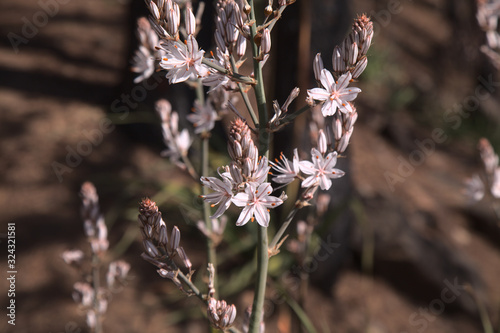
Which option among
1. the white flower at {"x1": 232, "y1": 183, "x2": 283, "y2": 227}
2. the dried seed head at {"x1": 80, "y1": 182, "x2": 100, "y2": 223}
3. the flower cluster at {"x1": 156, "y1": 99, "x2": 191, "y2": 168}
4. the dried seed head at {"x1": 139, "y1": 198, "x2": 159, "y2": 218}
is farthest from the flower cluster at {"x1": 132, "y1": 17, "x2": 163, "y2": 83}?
the white flower at {"x1": 232, "y1": 183, "x2": 283, "y2": 227}

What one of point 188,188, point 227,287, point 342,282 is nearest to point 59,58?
point 188,188

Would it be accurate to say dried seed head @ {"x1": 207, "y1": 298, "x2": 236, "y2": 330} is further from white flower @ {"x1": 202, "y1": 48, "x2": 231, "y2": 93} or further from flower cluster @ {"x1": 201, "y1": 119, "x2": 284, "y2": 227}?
white flower @ {"x1": 202, "y1": 48, "x2": 231, "y2": 93}

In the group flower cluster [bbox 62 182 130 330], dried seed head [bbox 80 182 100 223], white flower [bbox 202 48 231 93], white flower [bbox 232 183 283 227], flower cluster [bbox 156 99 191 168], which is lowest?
flower cluster [bbox 62 182 130 330]

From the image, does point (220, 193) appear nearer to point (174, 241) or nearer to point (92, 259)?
point (174, 241)

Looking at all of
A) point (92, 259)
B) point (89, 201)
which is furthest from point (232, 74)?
point (92, 259)

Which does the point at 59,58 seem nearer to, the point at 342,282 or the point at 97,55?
the point at 97,55

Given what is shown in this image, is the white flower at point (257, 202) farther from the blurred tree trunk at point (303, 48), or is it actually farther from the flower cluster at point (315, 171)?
the blurred tree trunk at point (303, 48)
